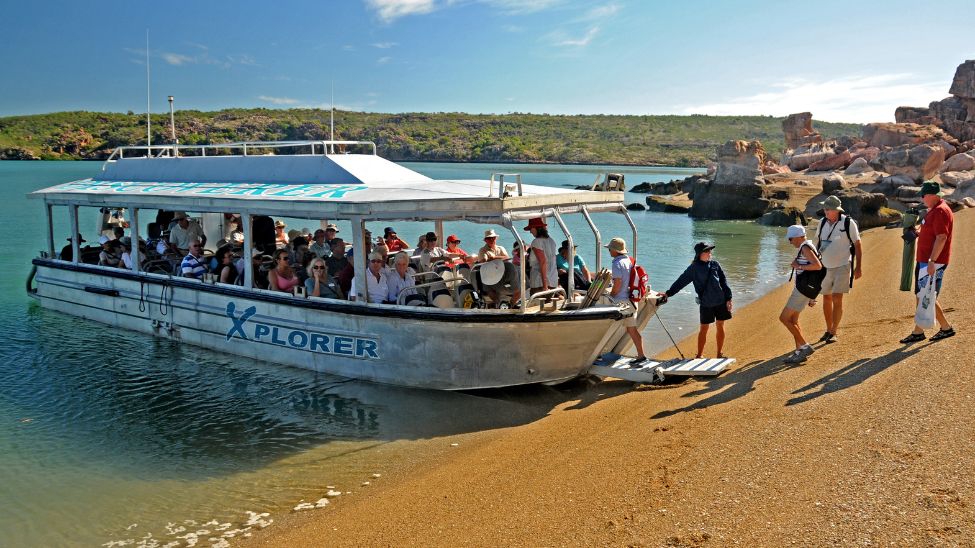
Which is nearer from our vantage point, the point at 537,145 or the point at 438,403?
the point at 438,403

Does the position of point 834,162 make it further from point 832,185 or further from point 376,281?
point 376,281

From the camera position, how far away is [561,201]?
9828mm

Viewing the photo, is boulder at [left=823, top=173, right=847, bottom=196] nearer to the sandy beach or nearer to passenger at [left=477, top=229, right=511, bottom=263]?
the sandy beach

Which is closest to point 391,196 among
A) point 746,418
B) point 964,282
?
point 746,418

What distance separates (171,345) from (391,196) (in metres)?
5.93

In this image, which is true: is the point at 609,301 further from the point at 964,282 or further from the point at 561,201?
the point at 964,282

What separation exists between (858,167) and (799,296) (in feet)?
163

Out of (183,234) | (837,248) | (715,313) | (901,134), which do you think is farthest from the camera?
(901,134)

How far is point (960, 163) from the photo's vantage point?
47000mm

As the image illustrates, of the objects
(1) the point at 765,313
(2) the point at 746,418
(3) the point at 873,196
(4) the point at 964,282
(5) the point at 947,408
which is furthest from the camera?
(3) the point at 873,196

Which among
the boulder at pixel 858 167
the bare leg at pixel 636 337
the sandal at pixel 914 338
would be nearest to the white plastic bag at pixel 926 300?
the sandal at pixel 914 338

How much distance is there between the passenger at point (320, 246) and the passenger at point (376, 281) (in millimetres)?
2145

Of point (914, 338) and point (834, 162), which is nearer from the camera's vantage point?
point (914, 338)

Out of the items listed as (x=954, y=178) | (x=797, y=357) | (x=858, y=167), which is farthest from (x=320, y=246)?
(x=858, y=167)
